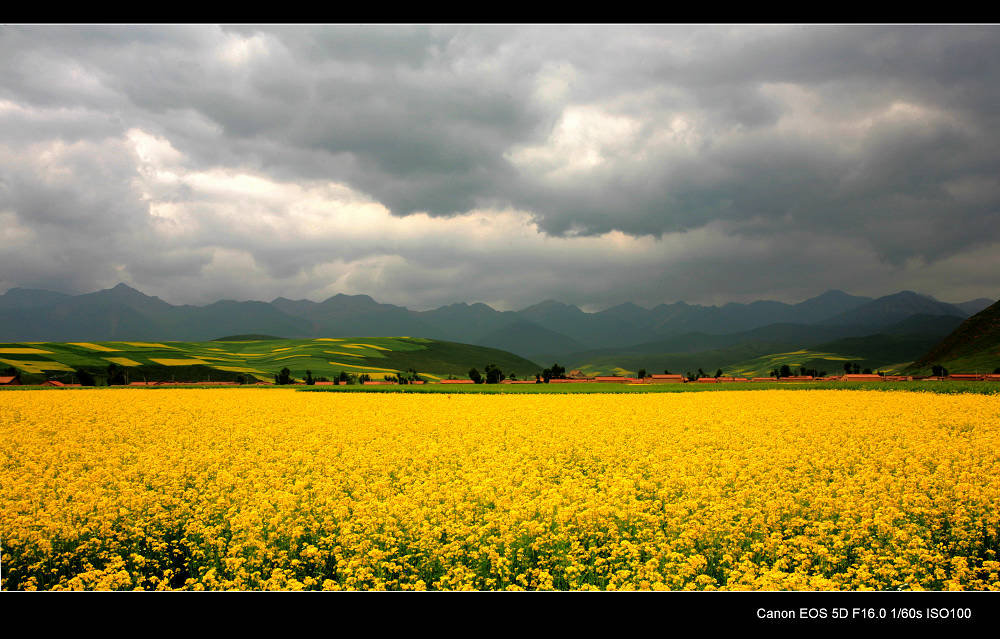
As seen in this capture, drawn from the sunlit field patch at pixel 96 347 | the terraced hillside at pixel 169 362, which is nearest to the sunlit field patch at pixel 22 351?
the terraced hillside at pixel 169 362

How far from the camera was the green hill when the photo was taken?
90.1 metres

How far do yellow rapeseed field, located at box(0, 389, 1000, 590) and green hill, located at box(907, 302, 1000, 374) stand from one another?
99.8 m

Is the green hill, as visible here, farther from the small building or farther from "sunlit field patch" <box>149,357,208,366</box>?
"sunlit field patch" <box>149,357,208,366</box>

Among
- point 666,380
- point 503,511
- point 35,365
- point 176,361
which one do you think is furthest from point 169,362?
point 503,511

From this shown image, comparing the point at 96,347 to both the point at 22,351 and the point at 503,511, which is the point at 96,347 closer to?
the point at 22,351

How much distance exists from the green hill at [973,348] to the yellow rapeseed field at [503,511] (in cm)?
9983

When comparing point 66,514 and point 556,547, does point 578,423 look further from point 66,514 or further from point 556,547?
point 66,514

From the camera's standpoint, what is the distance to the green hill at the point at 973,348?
90.1m

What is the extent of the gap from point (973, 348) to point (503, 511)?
5483 inches

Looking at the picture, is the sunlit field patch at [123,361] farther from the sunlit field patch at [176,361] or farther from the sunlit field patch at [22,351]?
the sunlit field patch at [22,351]

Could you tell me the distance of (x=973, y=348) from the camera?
105000 millimetres

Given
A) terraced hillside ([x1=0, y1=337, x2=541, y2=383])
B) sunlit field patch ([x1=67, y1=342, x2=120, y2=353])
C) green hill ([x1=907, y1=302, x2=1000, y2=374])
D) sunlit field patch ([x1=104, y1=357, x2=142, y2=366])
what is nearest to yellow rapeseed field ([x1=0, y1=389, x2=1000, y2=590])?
terraced hillside ([x1=0, y1=337, x2=541, y2=383])

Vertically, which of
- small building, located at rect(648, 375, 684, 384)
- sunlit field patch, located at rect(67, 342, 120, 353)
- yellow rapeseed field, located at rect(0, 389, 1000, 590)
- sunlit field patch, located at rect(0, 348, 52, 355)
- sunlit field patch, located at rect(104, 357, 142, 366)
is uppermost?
sunlit field patch, located at rect(67, 342, 120, 353)
